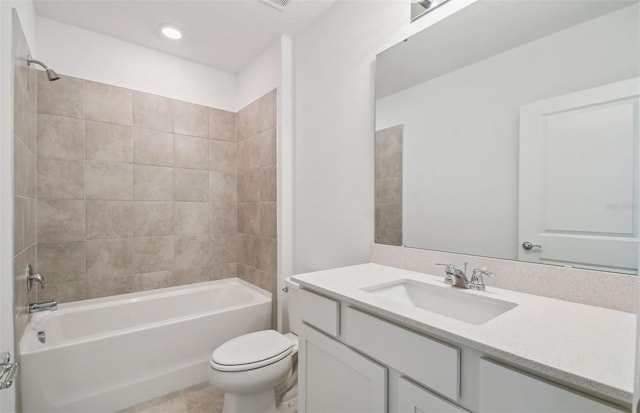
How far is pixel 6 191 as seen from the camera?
1.29 m

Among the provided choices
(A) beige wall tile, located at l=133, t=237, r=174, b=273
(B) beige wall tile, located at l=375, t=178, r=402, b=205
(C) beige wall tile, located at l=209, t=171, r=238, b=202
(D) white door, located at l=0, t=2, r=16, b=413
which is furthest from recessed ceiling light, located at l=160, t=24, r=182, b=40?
(B) beige wall tile, located at l=375, t=178, r=402, b=205

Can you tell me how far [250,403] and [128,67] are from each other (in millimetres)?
2627

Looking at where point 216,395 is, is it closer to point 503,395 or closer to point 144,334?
point 144,334

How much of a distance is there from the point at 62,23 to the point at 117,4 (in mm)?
562

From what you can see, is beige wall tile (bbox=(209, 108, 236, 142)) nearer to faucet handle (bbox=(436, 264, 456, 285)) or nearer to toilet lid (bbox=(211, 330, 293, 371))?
toilet lid (bbox=(211, 330, 293, 371))

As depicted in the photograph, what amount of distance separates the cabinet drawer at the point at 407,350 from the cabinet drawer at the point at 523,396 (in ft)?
0.23

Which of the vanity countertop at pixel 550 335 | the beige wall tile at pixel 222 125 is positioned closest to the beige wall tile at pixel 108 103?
the beige wall tile at pixel 222 125

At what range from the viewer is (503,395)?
0.62m

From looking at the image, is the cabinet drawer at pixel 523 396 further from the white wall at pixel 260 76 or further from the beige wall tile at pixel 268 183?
the white wall at pixel 260 76

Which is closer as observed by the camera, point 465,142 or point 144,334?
point 465,142

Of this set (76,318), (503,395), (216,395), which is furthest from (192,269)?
(503,395)

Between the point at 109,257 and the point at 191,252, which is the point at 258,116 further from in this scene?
the point at 109,257

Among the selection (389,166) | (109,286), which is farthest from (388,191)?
(109,286)

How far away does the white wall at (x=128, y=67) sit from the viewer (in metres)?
2.09
